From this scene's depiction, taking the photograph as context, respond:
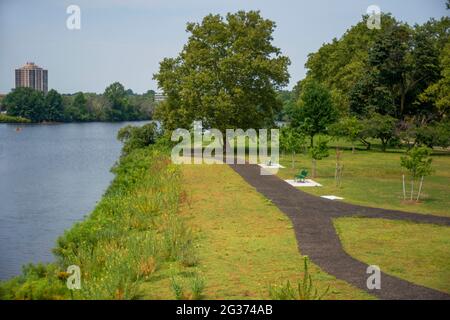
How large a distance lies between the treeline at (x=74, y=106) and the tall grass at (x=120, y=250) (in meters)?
87.8

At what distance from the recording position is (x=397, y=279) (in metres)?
12.1

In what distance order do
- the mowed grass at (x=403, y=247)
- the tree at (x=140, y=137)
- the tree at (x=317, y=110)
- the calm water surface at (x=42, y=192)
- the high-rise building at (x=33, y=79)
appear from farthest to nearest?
1. the high-rise building at (x=33, y=79)
2. the tree at (x=140, y=137)
3. the tree at (x=317, y=110)
4. the calm water surface at (x=42, y=192)
5. the mowed grass at (x=403, y=247)

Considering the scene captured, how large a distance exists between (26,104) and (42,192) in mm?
80303

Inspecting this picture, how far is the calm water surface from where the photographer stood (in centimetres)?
1998

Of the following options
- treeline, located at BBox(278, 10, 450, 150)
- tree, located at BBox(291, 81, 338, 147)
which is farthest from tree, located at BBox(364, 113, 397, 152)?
tree, located at BBox(291, 81, 338, 147)

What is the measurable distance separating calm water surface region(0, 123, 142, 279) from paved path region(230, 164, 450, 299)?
7.94 meters

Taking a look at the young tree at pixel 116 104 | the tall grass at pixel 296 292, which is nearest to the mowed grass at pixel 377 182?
the tall grass at pixel 296 292

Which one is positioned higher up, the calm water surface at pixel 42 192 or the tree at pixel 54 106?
the tree at pixel 54 106

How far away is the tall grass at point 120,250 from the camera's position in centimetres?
1098

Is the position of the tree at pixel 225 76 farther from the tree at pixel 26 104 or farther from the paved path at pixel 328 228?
the tree at pixel 26 104

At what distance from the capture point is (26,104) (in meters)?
107
